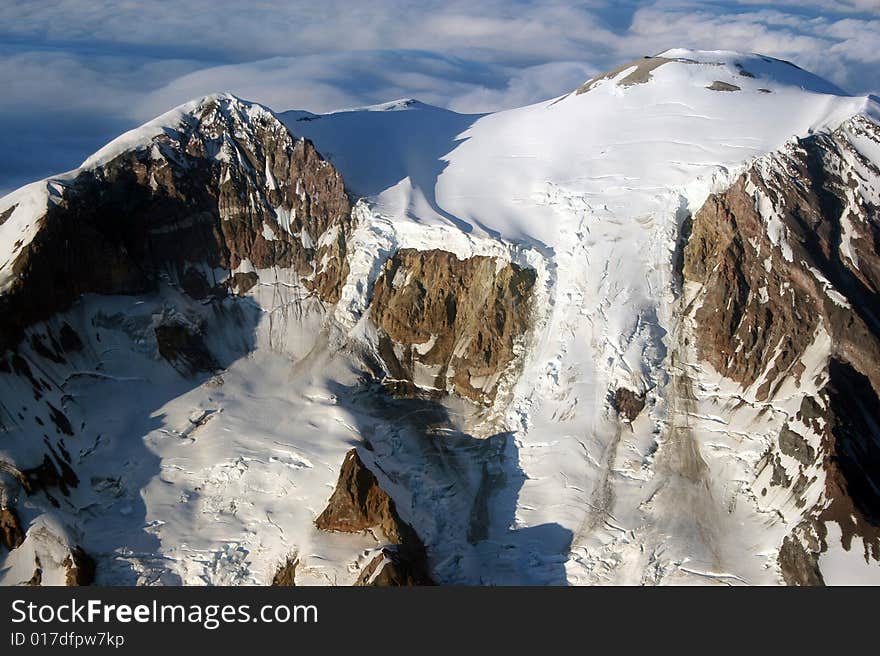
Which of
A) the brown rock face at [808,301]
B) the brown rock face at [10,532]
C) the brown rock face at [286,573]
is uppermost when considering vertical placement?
the brown rock face at [808,301]

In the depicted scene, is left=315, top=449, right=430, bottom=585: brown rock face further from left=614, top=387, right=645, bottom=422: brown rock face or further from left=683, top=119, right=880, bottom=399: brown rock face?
left=683, top=119, right=880, bottom=399: brown rock face

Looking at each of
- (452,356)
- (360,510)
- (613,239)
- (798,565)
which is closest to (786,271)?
(613,239)

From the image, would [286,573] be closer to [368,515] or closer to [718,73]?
[368,515]

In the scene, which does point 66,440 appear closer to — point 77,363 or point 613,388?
point 77,363

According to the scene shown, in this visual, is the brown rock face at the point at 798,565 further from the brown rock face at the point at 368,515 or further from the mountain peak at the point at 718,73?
the mountain peak at the point at 718,73

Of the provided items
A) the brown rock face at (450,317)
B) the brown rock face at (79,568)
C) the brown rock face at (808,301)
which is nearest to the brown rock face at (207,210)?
the brown rock face at (450,317)

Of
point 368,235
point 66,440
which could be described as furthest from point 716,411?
point 66,440
